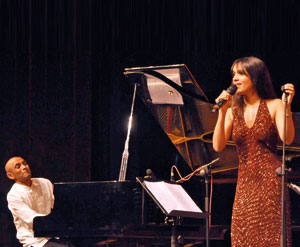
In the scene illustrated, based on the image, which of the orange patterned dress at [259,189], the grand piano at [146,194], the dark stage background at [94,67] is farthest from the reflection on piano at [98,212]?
the dark stage background at [94,67]

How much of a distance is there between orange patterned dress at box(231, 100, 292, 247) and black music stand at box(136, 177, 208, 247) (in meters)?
0.30

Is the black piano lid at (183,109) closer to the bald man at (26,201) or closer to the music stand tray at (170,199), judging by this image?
the music stand tray at (170,199)

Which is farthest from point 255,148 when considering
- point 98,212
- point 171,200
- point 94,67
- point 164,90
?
point 94,67

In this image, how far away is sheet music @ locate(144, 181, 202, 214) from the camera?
2.72 m

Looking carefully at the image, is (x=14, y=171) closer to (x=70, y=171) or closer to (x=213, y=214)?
(x=70, y=171)

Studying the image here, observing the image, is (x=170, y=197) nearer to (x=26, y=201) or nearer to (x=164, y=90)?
(x=164, y=90)

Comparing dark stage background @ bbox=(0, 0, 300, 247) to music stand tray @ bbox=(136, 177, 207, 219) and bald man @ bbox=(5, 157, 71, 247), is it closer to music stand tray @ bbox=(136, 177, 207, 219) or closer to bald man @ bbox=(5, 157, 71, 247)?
bald man @ bbox=(5, 157, 71, 247)

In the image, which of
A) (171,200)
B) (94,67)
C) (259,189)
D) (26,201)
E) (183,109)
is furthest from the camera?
(94,67)

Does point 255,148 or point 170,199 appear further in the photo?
point 170,199

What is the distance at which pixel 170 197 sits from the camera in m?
2.79

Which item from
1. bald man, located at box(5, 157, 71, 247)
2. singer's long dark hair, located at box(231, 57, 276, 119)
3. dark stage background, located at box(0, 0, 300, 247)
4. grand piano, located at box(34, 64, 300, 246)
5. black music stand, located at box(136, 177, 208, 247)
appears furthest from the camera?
dark stage background, located at box(0, 0, 300, 247)

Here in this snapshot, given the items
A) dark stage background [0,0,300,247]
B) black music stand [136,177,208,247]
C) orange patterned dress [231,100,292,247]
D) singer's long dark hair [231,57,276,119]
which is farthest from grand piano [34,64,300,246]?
dark stage background [0,0,300,247]

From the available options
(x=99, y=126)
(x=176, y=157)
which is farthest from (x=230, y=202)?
(x=99, y=126)

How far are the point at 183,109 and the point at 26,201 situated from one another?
1.54 m
